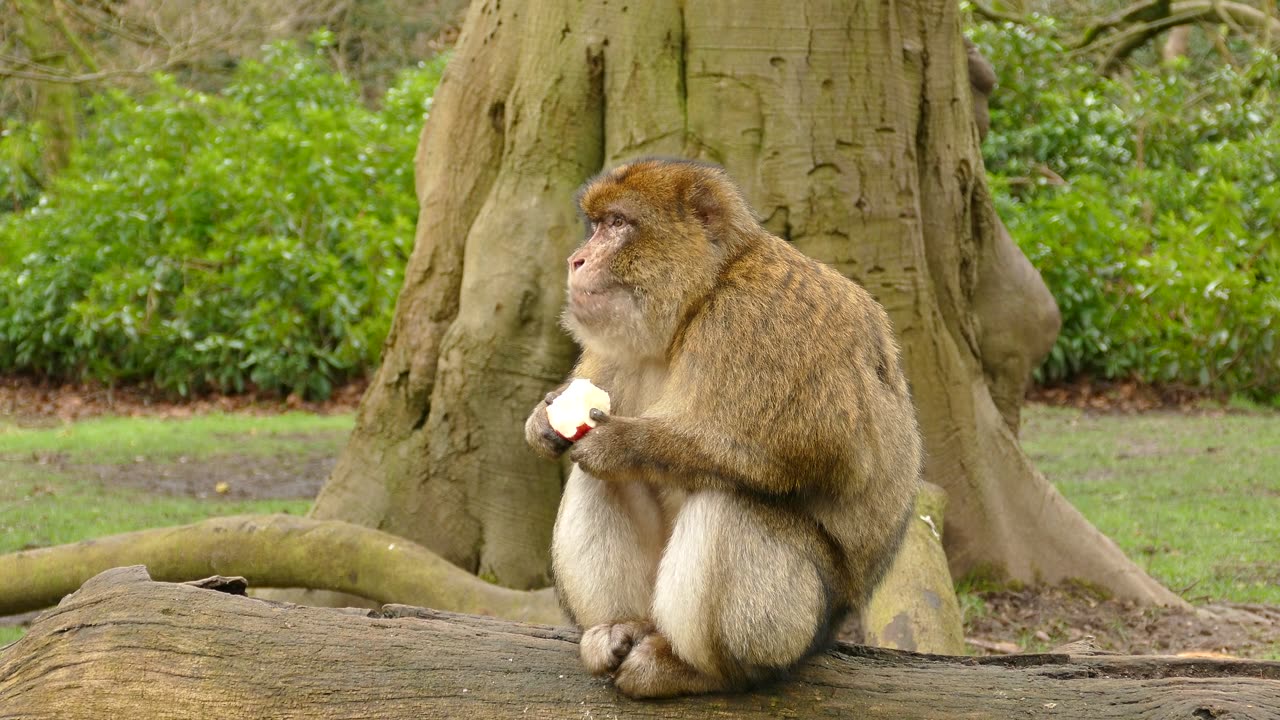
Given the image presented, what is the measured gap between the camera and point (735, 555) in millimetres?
3111

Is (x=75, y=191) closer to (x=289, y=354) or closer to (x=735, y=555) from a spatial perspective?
(x=289, y=354)

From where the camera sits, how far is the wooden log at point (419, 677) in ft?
10.3

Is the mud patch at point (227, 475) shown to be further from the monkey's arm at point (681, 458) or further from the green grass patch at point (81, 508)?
the monkey's arm at point (681, 458)

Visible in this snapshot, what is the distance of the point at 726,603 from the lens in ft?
10.2

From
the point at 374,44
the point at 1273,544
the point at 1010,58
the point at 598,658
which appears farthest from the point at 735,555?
the point at 374,44

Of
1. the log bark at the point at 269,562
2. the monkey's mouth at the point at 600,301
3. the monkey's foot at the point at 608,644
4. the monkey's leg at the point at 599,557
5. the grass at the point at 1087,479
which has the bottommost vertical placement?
the grass at the point at 1087,479

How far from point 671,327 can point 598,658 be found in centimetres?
88

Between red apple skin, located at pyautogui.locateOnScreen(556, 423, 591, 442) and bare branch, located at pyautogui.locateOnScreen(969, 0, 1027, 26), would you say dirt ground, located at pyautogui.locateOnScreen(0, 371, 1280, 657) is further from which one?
bare branch, located at pyautogui.locateOnScreen(969, 0, 1027, 26)

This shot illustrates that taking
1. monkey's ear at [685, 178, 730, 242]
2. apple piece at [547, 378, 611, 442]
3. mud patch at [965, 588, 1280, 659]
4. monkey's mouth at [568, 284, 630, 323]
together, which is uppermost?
monkey's ear at [685, 178, 730, 242]

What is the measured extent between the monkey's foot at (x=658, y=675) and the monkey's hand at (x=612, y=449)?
44cm

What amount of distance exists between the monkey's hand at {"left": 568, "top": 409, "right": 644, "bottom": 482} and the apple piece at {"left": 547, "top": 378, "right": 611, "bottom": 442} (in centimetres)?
7

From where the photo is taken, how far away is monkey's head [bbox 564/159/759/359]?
11.1ft

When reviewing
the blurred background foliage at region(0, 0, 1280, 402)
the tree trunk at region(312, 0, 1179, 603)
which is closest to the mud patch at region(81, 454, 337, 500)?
the blurred background foliage at region(0, 0, 1280, 402)

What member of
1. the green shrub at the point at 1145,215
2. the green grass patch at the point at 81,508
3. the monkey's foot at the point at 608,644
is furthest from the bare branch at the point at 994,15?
the monkey's foot at the point at 608,644
